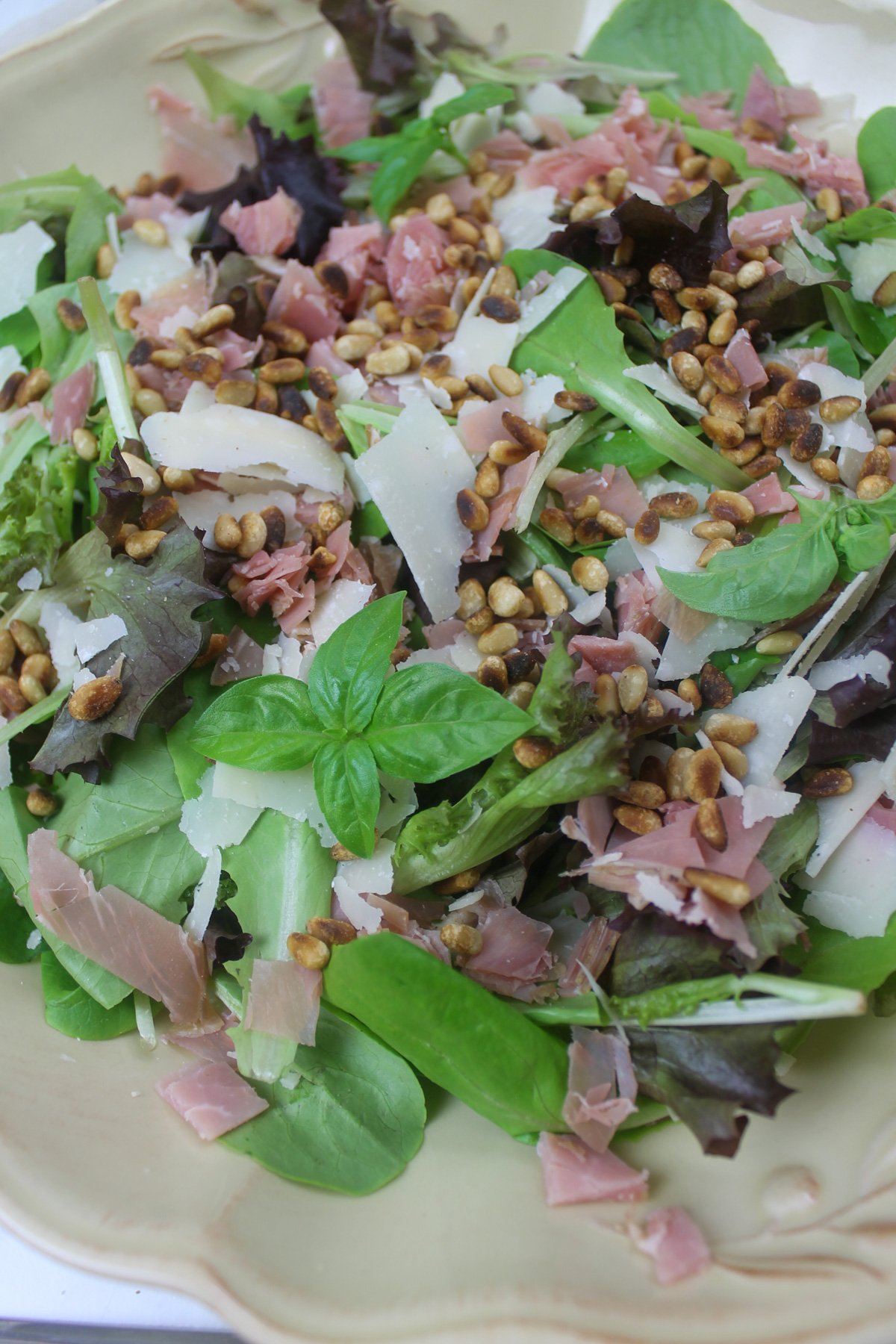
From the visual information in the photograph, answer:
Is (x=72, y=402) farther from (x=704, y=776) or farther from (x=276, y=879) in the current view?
(x=704, y=776)

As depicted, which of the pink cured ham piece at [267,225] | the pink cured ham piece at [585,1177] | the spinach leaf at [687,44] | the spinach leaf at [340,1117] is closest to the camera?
the pink cured ham piece at [585,1177]

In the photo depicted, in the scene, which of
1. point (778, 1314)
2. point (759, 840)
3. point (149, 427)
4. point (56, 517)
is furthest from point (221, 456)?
point (778, 1314)

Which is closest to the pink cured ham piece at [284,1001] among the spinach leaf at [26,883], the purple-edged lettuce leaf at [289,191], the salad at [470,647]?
the salad at [470,647]

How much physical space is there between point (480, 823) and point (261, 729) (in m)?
0.38

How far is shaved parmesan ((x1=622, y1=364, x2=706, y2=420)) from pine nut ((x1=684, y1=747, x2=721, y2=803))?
2.08ft

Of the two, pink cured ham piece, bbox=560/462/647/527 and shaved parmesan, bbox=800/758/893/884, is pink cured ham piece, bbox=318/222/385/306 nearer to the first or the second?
pink cured ham piece, bbox=560/462/647/527

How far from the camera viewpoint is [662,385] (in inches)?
62.7

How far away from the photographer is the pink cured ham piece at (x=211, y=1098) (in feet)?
4.43

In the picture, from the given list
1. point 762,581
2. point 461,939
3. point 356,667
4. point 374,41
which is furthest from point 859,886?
point 374,41

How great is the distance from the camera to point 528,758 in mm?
1355

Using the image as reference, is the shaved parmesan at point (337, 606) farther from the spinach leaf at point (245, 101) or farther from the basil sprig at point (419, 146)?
the spinach leaf at point (245, 101)

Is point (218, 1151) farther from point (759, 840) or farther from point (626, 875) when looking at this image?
point (759, 840)

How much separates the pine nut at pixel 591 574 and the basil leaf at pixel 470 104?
42.6 inches

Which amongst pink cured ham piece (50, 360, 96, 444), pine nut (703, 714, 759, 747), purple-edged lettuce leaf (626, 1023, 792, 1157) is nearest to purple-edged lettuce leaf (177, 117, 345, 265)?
pink cured ham piece (50, 360, 96, 444)
